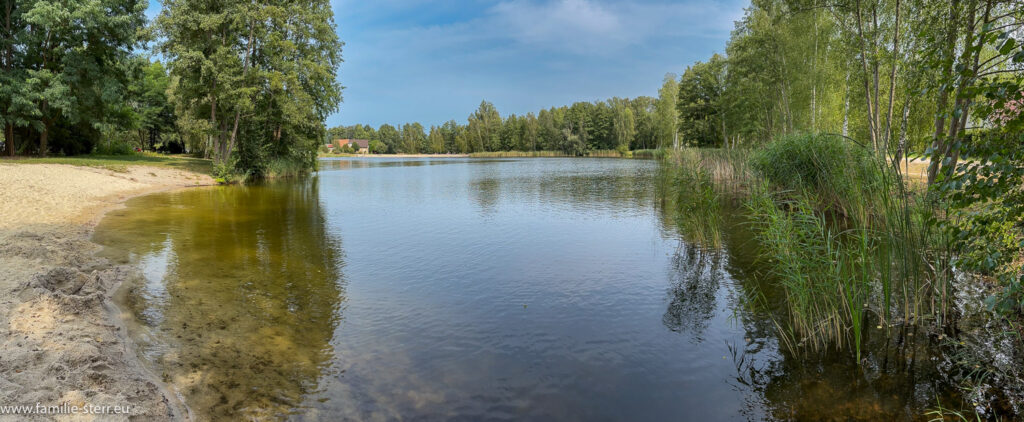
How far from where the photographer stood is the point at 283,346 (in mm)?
5699

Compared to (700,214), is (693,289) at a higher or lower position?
lower

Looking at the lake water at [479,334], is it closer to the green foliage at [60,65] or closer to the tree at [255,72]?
the tree at [255,72]

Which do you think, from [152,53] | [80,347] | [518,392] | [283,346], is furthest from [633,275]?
[152,53]

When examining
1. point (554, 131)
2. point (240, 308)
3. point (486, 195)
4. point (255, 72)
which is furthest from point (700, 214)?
point (554, 131)

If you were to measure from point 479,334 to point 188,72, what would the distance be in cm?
2792

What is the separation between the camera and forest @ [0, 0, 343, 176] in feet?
85.7

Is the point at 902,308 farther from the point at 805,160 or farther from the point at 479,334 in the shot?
the point at 805,160

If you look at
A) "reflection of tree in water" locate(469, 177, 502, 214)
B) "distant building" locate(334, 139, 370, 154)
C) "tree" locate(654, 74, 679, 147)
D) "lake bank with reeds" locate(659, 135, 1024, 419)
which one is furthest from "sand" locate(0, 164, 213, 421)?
"distant building" locate(334, 139, 370, 154)

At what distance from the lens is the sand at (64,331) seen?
157 inches

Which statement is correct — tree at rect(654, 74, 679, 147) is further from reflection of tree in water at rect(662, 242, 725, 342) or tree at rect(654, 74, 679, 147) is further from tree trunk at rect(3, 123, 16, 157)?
tree trunk at rect(3, 123, 16, 157)

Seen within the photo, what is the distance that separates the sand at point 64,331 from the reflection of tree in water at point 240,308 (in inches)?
12.7

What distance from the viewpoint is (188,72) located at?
2631cm

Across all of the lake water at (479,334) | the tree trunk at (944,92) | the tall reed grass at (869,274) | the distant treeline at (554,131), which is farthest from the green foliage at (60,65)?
the distant treeline at (554,131)

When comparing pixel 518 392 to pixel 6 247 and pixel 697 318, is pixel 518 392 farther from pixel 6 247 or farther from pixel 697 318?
pixel 6 247
